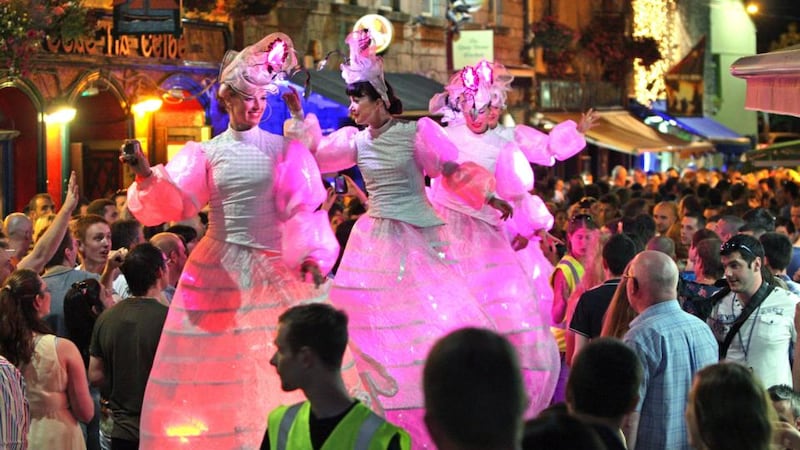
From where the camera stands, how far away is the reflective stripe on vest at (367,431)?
4145 mm

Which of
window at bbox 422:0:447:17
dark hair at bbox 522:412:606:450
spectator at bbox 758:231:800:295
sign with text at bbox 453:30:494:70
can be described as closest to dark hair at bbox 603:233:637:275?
spectator at bbox 758:231:800:295

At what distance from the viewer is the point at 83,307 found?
24.6 ft

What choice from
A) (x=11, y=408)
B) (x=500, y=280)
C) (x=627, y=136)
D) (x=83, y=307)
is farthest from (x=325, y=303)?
(x=627, y=136)

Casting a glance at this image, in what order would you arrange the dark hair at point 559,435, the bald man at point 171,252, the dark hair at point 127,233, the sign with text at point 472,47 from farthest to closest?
the sign with text at point 472,47 < the dark hair at point 127,233 < the bald man at point 171,252 < the dark hair at point 559,435

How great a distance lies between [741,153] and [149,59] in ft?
91.0

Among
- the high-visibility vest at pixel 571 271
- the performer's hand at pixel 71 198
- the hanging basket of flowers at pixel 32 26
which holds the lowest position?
the high-visibility vest at pixel 571 271

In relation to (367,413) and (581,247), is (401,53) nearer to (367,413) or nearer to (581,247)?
(581,247)

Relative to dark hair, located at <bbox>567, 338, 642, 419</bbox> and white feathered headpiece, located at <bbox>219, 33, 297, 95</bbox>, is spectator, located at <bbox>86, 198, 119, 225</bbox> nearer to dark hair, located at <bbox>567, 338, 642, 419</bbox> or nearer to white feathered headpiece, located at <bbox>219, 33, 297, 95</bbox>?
white feathered headpiece, located at <bbox>219, 33, 297, 95</bbox>

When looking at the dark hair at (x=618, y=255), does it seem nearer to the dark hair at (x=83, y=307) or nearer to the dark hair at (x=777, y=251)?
the dark hair at (x=777, y=251)

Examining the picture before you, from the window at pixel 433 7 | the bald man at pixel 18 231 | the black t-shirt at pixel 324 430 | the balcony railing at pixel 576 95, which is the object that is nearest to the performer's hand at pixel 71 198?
the bald man at pixel 18 231

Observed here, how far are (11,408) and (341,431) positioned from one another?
206cm

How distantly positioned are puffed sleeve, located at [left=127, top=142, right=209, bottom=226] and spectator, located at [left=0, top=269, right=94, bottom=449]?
69 cm

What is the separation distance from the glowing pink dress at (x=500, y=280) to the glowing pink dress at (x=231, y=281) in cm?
131

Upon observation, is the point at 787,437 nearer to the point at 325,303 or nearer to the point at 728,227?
the point at 325,303
